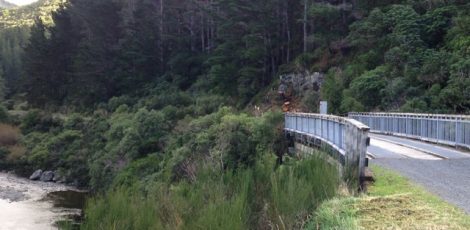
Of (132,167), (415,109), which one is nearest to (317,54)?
(415,109)

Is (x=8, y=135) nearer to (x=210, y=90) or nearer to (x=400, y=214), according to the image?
(x=210, y=90)

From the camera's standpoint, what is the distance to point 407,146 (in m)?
18.0

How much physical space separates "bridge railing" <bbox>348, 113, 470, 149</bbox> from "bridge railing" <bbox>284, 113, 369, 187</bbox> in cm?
470

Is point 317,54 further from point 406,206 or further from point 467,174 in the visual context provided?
point 406,206

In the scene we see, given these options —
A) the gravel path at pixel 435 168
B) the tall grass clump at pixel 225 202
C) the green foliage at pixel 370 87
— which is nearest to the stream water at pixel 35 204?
the gravel path at pixel 435 168

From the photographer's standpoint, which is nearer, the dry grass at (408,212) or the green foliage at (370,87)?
the dry grass at (408,212)

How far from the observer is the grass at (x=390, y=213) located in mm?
6930

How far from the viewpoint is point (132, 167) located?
2867 centimetres

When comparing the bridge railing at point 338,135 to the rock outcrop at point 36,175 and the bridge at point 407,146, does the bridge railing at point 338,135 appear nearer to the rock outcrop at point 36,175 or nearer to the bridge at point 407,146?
the bridge at point 407,146

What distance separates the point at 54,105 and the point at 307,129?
56994mm

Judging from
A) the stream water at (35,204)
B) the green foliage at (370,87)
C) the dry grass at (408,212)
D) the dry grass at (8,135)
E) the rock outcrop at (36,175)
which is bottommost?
the rock outcrop at (36,175)

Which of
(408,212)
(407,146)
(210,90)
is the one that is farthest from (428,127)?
(210,90)

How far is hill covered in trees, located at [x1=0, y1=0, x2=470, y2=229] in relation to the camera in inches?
323

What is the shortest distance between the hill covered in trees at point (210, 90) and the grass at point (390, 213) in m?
0.43
